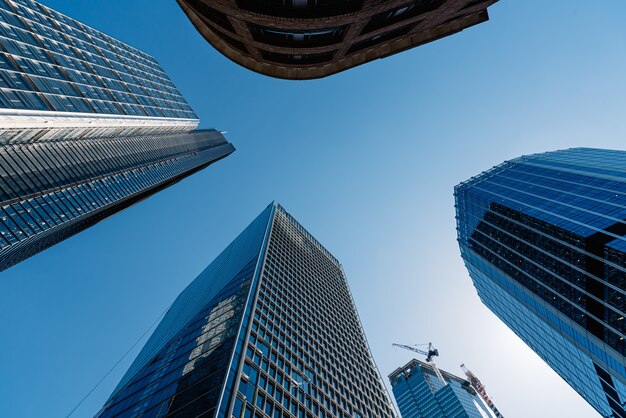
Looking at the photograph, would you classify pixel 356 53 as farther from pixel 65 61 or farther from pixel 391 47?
pixel 65 61

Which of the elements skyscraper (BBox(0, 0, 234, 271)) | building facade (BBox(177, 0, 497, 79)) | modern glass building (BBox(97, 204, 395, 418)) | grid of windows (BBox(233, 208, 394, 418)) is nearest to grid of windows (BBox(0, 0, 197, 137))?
skyscraper (BBox(0, 0, 234, 271))

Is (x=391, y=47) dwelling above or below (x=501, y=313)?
below

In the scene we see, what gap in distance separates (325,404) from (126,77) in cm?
11013

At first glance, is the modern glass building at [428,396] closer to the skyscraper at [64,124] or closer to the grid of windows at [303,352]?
the grid of windows at [303,352]

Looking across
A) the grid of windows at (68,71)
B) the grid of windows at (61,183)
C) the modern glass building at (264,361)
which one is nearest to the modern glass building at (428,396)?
the modern glass building at (264,361)

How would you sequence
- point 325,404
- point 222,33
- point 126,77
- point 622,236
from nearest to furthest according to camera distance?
point 222,33
point 325,404
point 622,236
point 126,77

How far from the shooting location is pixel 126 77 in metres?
114

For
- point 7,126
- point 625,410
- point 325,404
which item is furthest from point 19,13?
point 625,410

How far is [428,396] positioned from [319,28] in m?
176

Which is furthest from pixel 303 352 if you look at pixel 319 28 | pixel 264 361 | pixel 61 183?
pixel 61 183

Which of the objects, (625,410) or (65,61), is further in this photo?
(65,61)

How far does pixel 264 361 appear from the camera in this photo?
44750 millimetres

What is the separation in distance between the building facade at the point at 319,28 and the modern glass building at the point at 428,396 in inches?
6014

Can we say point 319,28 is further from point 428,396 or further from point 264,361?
point 428,396
